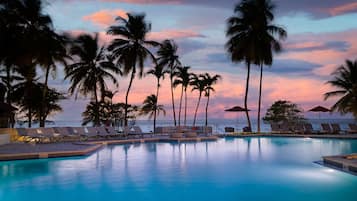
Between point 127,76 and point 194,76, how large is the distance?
6.91m

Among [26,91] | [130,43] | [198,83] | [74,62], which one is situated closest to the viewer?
[26,91]

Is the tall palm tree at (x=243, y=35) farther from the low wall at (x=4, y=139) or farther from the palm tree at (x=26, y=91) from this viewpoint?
the low wall at (x=4, y=139)

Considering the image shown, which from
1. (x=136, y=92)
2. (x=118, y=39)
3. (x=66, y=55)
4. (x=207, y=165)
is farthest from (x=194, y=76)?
(x=207, y=165)

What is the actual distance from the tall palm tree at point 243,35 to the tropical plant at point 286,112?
4696 millimetres

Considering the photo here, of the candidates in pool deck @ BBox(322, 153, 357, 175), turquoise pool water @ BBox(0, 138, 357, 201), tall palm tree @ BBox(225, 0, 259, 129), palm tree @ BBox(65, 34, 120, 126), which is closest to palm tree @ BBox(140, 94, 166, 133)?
palm tree @ BBox(65, 34, 120, 126)

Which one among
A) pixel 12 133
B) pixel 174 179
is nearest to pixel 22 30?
pixel 12 133

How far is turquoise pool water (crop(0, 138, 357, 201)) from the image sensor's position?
289 inches

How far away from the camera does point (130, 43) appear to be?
25.1 m

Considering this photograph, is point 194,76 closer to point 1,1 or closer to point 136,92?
point 136,92

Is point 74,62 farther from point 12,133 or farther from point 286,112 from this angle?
point 286,112

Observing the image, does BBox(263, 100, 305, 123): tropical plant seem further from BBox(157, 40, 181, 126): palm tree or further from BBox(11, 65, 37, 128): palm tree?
BBox(11, 65, 37, 128): palm tree

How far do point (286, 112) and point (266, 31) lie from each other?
7.61m

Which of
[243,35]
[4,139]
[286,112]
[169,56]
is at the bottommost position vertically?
[4,139]

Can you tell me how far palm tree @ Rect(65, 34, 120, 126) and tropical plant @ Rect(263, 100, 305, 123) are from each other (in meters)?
13.3
